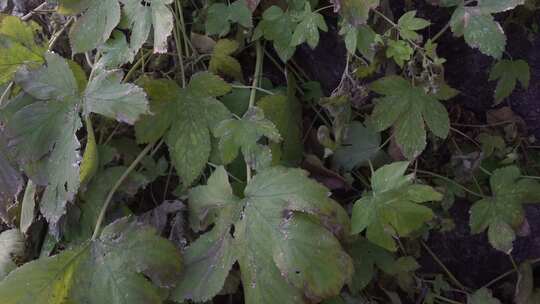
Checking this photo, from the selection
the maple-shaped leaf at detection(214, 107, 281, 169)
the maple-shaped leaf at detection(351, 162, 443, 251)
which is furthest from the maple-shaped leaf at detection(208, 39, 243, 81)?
the maple-shaped leaf at detection(351, 162, 443, 251)

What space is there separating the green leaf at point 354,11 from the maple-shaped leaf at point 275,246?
11.9 inches

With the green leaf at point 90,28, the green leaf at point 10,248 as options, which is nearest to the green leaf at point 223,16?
the green leaf at point 90,28

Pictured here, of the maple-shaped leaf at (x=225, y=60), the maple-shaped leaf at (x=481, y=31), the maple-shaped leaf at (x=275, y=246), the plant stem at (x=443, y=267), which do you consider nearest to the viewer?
the maple-shaped leaf at (x=275, y=246)

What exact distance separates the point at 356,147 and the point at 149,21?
531 mm

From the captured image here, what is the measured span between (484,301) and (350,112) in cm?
55

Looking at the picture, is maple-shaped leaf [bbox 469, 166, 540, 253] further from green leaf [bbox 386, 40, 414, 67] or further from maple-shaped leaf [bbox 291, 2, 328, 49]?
maple-shaped leaf [bbox 291, 2, 328, 49]

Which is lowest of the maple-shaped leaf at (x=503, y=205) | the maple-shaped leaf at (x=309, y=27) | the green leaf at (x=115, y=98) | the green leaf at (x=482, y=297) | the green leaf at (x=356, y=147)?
the green leaf at (x=482, y=297)

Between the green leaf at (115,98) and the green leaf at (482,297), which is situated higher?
the green leaf at (115,98)

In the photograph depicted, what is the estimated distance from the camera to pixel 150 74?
1.33m

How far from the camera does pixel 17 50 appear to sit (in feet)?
4.06

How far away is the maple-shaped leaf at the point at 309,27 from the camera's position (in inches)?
47.5

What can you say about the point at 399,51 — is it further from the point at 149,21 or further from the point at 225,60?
the point at 149,21

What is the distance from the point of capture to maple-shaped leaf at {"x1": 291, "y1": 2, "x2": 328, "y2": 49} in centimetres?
121

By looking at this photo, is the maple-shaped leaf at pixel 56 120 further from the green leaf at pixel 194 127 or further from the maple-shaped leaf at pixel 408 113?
the maple-shaped leaf at pixel 408 113
